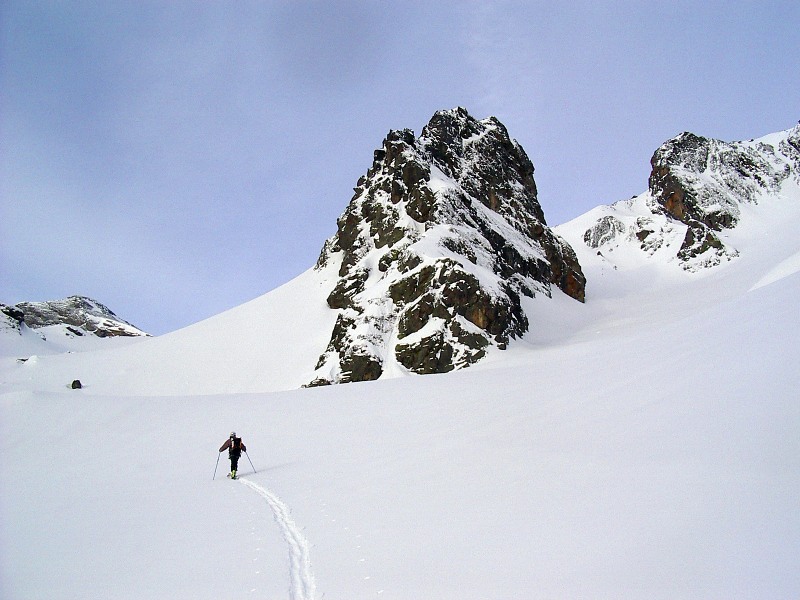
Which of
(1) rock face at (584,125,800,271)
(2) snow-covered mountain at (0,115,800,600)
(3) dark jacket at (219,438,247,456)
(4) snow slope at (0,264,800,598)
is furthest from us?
(1) rock face at (584,125,800,271)

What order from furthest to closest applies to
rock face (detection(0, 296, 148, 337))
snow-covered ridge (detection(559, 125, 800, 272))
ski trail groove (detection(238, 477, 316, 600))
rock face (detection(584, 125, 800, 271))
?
rock face (detection(0, 296, 148, 337)) → rock face (detection(584, 125, 800, 271)) → snow-covered ridge (detection(559, 125, 800, 272)) → ski trail groove (detection(238, 477, 316, 600))

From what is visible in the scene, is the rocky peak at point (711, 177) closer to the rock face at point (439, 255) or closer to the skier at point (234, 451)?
the rock face at point (439, 255)

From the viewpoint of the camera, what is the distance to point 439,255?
48.9 m

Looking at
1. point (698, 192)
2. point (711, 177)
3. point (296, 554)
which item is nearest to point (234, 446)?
point (296, 554)

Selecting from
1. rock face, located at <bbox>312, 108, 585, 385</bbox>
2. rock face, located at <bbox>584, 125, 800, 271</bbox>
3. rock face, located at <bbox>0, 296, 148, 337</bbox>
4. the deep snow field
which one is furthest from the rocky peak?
rock face, located at <bbox>0, 296, 148, 337</bbox>

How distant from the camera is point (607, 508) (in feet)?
20.2

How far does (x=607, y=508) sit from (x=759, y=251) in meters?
92.2

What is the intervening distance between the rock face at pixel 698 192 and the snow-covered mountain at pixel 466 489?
89.5 m

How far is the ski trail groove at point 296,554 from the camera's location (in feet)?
18.6

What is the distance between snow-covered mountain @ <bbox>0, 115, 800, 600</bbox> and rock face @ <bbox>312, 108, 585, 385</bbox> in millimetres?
20975

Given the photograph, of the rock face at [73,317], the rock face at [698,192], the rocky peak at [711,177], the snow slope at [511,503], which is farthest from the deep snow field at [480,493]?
the rock face at [73,317]

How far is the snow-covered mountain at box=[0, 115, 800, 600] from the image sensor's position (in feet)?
16.4

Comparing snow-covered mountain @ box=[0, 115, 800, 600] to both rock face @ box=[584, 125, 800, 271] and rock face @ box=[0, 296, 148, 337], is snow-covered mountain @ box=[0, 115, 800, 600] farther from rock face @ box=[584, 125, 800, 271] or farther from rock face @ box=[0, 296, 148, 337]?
rock face @ box=[0, 296, 148, 337]

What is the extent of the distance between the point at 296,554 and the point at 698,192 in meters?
118
